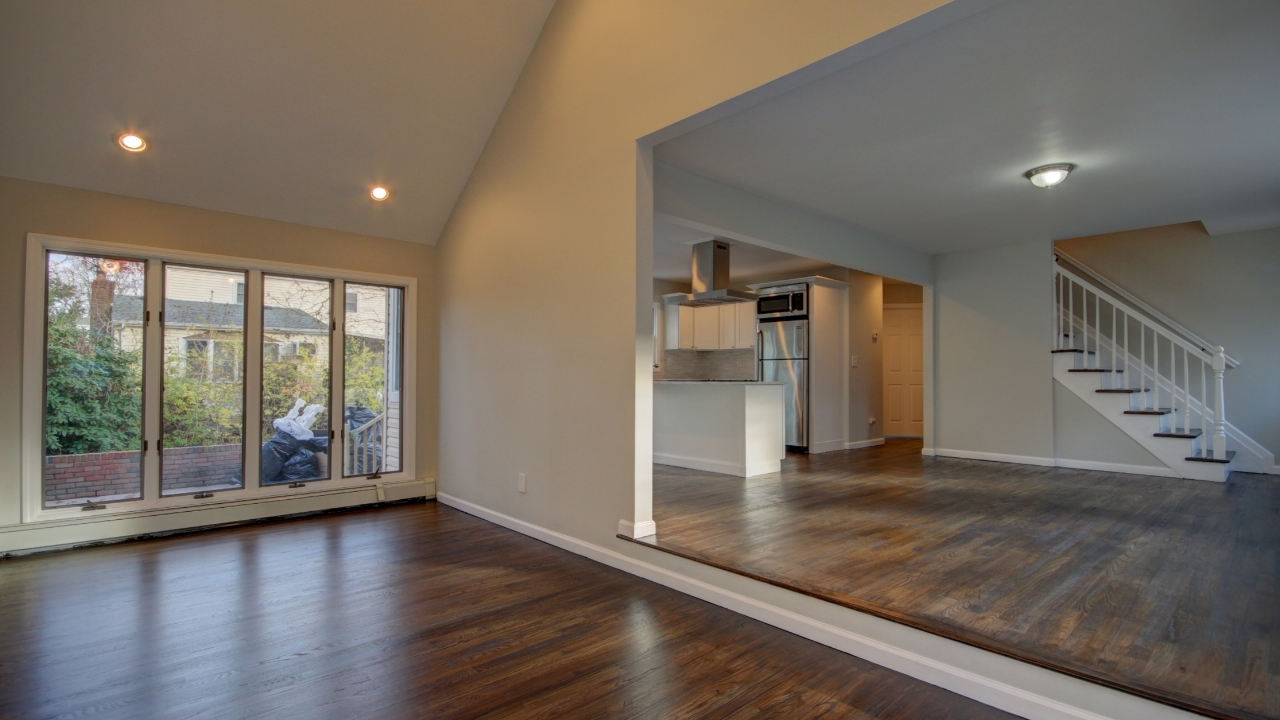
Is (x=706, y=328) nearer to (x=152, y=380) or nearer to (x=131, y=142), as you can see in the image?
(x=152, y=380)

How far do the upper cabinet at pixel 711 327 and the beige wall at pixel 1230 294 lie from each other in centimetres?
412

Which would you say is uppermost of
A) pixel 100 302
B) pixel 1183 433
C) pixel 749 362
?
pixel 100 302

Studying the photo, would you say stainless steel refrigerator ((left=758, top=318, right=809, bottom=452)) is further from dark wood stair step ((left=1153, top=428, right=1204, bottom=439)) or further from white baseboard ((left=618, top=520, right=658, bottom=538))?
white baseboard ((left=618, top=520, right=658, bottom=538))

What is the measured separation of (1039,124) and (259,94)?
460cm

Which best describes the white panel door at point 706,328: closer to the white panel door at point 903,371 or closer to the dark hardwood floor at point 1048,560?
the white panel door at point 903,371

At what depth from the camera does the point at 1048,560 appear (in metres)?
2.87

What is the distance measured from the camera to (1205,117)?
10.4 ft

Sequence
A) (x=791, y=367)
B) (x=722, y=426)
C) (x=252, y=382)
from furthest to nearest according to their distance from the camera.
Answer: (x=791, y=367) → (x=722, y=426) → (x=252, y=382)

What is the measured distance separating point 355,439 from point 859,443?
598cm

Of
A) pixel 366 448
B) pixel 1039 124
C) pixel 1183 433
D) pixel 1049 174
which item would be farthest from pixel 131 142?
pixel 1183 433

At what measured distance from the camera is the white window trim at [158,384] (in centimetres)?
350

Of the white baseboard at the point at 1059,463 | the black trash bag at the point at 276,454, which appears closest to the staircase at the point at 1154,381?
the white baseboard at the point at 1059,463

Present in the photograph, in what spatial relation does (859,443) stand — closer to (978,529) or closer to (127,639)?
(978,529)

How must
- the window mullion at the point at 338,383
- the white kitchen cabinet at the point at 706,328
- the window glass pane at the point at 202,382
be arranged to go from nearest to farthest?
the window glass pane at the point at 202,382, the window mullion at the point at 338,383, the white kitchen cabinet at the point at 706,328
